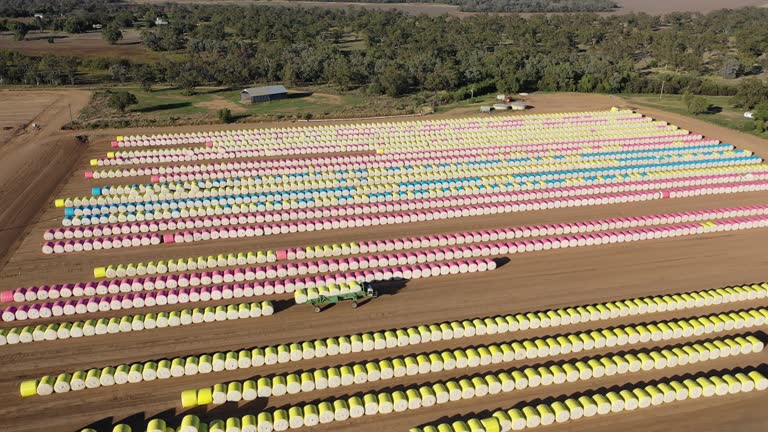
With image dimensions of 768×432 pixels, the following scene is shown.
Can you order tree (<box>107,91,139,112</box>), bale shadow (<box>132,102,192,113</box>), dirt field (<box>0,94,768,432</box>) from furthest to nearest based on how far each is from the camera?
1. bale shadow (<box>132,102,192,113</box>)
2. tree (<box>107,91,139,112</box>)
3. dirt field (<box>0,94,768,432</box>)

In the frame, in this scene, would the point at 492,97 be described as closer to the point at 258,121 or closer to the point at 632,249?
the point at 258,121

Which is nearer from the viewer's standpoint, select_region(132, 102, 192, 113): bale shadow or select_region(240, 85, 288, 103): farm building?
select_region(132, 102, 192, 113): bale shadow

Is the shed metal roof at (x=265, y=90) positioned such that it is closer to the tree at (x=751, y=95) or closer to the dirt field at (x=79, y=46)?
the dirt field at (x=79, y=46)

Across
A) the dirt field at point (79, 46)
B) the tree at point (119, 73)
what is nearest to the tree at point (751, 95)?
the tree at point (119, 73)

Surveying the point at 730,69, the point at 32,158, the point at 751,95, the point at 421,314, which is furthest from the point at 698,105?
the point at 32,158

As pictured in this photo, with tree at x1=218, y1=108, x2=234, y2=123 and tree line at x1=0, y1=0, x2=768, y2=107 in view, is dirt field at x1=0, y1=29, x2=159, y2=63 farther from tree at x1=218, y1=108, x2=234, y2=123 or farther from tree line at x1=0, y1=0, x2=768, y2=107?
tree at x1=218, y1=108, x2=234, y2=123

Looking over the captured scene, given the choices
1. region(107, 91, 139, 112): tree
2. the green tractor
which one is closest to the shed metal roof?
region(107, 91, 139, 112): tree

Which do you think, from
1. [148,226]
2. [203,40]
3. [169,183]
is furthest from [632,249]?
[203,40]
